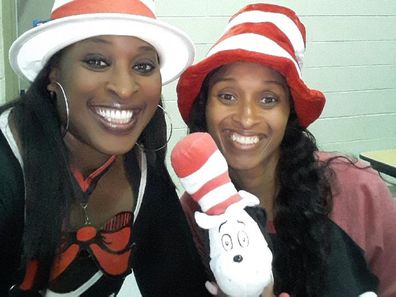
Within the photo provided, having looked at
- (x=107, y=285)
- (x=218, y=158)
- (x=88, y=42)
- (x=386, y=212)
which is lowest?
(x=107, y=285)

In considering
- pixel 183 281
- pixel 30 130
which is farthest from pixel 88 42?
pixel 183 281

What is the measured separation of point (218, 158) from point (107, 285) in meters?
0.46

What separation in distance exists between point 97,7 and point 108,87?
16 cm

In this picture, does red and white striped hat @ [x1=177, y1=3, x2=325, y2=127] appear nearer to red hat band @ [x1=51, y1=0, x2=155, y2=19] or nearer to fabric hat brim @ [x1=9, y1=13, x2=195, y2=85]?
fabric hat brim @ [x1=9, y1=13, x2=195, y2=85]

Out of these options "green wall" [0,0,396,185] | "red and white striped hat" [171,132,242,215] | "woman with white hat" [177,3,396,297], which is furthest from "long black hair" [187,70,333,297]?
"green wall" [0,0,396,185]

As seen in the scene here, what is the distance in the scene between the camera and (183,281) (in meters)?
1.21

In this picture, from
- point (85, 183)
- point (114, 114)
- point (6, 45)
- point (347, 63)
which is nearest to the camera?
point (114, 114)

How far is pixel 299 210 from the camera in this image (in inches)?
48.8

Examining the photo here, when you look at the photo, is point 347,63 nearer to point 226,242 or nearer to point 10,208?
point 226,242

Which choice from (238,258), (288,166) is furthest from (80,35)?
(288,166)

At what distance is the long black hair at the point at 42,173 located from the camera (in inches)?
36.2

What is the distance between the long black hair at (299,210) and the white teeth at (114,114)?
317 millimetres

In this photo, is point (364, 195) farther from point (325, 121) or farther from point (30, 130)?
point (325, 121)

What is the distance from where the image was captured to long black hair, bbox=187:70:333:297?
1199mm
